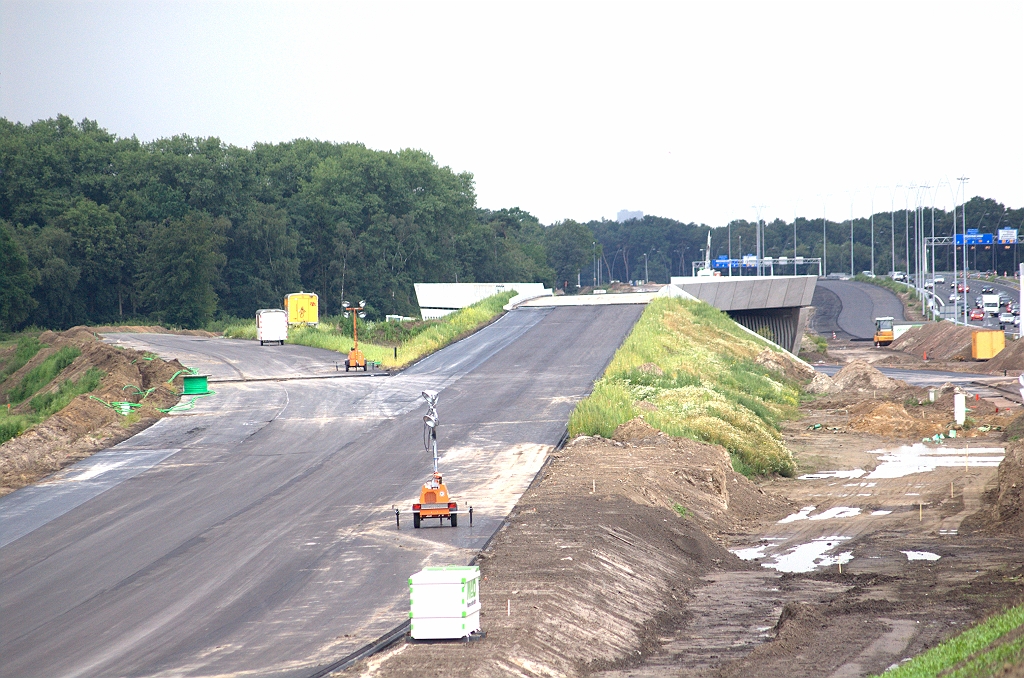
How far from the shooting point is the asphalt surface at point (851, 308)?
104 m

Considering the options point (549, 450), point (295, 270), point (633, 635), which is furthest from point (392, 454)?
point (295, 270)

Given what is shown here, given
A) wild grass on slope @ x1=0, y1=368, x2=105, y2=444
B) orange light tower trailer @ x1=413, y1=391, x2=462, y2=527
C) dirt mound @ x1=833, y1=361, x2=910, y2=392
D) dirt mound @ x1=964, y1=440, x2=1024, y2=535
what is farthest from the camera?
dirt mound @ x1=833, y1=361, x2=910, y2=392

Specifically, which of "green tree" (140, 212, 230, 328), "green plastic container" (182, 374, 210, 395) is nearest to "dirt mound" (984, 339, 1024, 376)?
"green plastic container" (182, 374, 210, 395)

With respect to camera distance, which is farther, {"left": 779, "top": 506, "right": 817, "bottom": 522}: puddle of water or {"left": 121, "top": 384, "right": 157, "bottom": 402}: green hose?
{"left": 121, "top": 384, "right": 157, "bottom": 402}: green hose

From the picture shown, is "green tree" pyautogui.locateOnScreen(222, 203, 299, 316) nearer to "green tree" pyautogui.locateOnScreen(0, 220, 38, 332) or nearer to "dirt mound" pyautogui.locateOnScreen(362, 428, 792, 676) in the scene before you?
"green tree" pyautogui.locateOnScreen(0, 220, 38, 332)

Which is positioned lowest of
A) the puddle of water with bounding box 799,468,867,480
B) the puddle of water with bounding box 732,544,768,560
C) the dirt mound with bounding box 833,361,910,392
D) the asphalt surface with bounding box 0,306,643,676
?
the puddle of water with bounding box 799,468,867,480

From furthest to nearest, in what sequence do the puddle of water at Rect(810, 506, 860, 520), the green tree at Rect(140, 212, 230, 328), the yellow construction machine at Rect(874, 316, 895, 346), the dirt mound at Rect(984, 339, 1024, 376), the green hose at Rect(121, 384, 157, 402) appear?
the green tree at Rect(140, 212, 230, 328) → the yellow construction machine at Rect(874, 316, 895, 346) → the dirt mound at Rect(984, 339, 1024, 376) → the green hose at Rect(121, 384, 157, 402) → the puddle of water at Rect(810, 506, 860, 520)

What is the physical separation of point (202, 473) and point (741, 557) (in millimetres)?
13039

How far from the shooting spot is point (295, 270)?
107 meters

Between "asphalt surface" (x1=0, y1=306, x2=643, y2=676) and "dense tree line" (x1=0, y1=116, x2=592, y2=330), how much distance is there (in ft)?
193

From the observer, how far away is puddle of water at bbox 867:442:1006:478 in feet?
93.9

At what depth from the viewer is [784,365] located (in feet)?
168

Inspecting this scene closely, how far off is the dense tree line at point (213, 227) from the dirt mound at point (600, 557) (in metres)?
69.9

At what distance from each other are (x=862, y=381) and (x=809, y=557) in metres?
28.9
